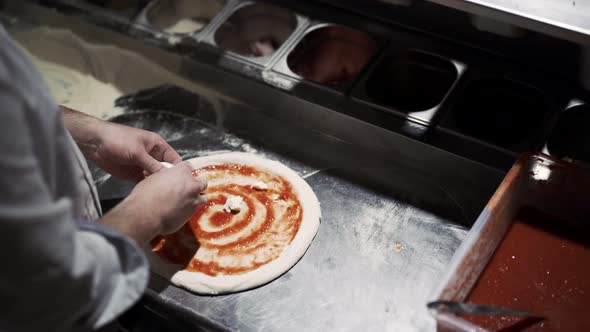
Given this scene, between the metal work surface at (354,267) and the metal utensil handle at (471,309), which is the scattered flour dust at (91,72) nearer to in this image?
the metal work surface at (354,267)

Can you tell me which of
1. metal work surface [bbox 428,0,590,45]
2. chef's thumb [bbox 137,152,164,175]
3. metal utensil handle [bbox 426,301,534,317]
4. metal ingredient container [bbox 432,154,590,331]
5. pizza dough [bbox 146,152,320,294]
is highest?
metal work surface [bbox 428,0,590,45]

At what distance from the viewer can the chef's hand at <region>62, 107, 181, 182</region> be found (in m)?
1.97

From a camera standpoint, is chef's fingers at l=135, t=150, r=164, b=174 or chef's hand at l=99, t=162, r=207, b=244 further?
chef's fingers at l=135, t=150, r=164, b=174

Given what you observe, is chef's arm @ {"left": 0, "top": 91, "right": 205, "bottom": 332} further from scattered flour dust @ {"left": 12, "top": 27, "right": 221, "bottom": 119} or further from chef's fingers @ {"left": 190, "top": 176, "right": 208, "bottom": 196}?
scattered flour dust @ {"left": 12, "top": 27, "right": 221, "bottom": 119}

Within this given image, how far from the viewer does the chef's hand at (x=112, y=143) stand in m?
1.97

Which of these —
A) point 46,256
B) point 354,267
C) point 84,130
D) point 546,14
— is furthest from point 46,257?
point 546,14

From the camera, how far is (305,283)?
2064mm

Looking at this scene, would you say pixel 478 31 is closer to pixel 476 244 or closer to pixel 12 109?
pixel 476 244

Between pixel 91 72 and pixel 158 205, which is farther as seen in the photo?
pixel 91 72

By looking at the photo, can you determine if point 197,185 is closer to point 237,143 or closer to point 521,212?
point 237,143

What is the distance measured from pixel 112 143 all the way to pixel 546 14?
154 centimetres

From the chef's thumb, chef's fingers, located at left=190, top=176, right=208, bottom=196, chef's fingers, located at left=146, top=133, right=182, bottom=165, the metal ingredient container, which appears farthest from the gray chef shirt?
the metal ingredient container

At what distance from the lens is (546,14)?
173cm

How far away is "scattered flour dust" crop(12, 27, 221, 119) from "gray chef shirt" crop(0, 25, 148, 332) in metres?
1.70
